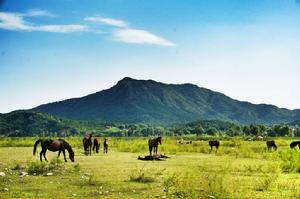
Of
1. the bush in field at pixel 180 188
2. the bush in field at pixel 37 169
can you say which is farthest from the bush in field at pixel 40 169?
the bush in field at pixel 180 188

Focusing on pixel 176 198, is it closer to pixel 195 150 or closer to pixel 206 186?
pixel 206 186

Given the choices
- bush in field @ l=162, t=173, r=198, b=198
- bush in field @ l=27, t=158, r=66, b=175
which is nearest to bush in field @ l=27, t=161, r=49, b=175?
bush in field @ l=27, t=158, r=66, b=175

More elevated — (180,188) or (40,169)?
(40,169)

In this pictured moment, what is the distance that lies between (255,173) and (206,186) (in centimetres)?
757

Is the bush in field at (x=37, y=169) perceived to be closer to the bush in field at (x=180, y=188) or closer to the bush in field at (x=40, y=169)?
the bush in field at (x=40, y=169)

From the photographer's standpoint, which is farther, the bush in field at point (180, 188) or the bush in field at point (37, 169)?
the bush in field at point (37, 169)

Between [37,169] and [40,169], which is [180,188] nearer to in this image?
[40,169]

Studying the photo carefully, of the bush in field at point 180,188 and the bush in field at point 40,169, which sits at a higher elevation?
the bush in field at point 40,169

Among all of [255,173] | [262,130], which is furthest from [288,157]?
[262,130]

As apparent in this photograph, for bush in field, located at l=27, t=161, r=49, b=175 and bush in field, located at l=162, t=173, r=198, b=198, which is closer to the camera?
bush in field, located at l=162, t=173, r=198, b=198

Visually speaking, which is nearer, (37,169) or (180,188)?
(180,188)

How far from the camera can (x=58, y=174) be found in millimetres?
21344

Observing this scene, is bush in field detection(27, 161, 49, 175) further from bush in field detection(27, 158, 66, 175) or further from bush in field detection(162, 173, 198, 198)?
bush in field detection(162, 173, 198, 198)

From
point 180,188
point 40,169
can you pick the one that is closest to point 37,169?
point 40,169
